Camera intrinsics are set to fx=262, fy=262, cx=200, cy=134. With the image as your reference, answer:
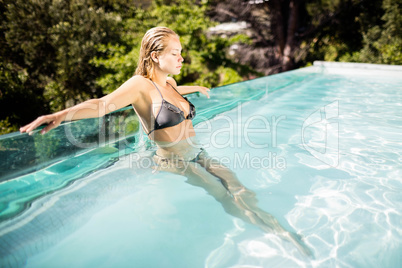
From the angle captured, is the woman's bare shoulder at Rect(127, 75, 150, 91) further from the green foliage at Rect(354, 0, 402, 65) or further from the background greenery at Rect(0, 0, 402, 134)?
the green foliage at Rect(354, 0, 402, 65)

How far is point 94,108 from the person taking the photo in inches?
63.6

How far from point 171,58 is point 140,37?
29.4ft

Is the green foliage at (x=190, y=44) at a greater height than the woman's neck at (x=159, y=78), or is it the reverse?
the green foliage at (x=190, y=44)

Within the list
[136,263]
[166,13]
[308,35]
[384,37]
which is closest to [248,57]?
[308,35]

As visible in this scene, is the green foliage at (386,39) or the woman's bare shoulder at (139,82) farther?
the green foliage at (386,39)

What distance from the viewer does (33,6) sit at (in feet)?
29.3

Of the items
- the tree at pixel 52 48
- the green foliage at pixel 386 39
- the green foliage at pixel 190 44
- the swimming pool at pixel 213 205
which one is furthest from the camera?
the green foliage at pixel 386 39

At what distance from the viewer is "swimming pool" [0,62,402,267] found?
61.6 inches

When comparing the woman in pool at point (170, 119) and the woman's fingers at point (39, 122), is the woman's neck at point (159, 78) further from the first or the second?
the woman's fingers at point (39, 122)

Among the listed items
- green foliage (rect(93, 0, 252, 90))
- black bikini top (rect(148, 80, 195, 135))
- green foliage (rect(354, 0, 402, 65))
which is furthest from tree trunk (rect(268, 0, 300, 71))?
black bikini top (rect(148, 80, 195, 135))

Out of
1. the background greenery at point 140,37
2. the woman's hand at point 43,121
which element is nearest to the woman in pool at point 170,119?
the woman's hand at point 43,121

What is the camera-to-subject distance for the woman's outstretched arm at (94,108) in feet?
4.51

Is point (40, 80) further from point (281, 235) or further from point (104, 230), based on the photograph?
point (281, 235)

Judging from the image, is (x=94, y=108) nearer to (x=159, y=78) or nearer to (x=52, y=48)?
(x=159, y=78)
